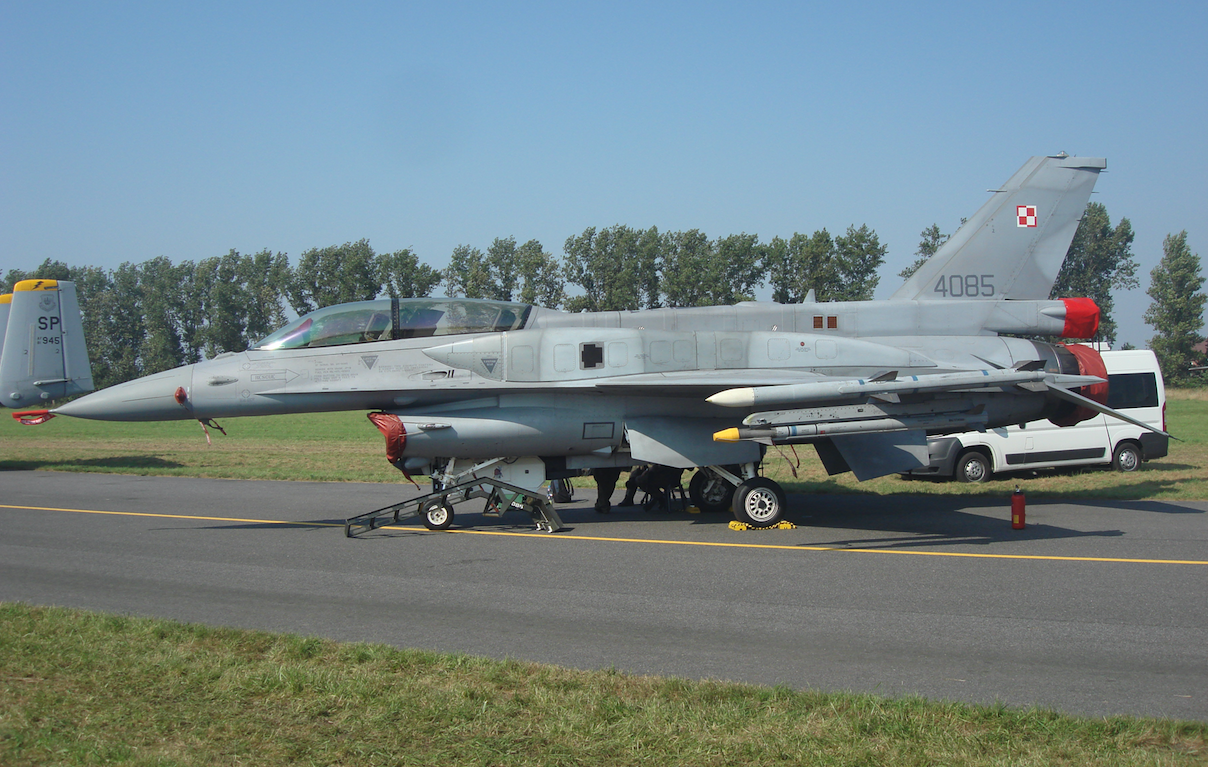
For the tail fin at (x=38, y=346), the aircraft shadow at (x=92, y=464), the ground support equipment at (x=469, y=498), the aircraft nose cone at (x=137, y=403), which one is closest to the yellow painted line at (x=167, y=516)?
the ground support equipment at (x=469, y=498)

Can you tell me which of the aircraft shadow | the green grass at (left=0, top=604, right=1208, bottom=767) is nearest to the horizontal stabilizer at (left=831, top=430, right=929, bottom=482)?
the green grass at (left=0, top=604, right=1208, bottom=767)

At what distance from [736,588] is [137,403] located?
8454mm

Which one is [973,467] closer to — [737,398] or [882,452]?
[882,452]

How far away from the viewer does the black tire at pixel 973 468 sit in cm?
1709

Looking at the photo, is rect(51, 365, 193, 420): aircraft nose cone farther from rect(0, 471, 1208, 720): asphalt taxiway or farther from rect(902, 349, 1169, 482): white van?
rect(902, 349, 1169, 482): white van

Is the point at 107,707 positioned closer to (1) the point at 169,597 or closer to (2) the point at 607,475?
(1) the point at 169,597

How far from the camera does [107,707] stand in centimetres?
499

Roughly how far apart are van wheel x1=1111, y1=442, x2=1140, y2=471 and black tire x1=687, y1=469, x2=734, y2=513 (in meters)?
9.61

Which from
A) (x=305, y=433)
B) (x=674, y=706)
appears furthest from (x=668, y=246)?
(x=674, y=706)

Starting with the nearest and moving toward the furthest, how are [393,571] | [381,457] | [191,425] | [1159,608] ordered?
1. [1159,608]
2. [393,571]
3. [381,457]
4. [191,425]

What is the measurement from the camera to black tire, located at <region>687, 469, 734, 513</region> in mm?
13953

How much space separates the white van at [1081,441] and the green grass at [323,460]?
1.24ft

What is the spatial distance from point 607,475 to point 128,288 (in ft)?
253

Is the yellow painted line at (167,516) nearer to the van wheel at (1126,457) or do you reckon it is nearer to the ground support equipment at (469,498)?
the ground support equipment at (469,498)
